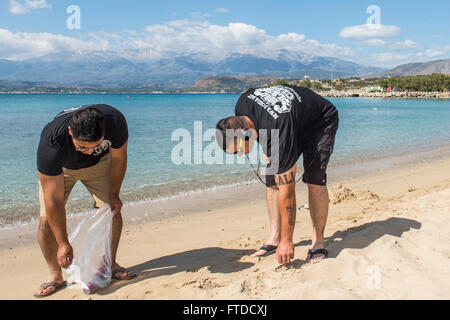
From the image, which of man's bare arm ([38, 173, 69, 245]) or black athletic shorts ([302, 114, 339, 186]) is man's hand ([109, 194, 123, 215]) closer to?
man's bare arm ([38, 173, 69, 245])

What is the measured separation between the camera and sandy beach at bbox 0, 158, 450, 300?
2.82 m

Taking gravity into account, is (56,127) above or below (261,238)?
above

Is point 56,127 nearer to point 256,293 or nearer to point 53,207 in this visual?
point 53,207

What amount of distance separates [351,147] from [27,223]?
1172 centimetres

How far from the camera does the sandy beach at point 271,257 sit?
2816mm

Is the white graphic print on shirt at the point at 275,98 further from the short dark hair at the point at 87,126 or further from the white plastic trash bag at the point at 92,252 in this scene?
the white plastic trash bag at the point at 92,252

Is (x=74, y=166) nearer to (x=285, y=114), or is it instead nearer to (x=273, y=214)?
(x=285, y=114)

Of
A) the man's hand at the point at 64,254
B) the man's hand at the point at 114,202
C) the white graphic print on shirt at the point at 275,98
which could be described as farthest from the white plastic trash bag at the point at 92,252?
the white graphic print on shirt at the point at 275,98

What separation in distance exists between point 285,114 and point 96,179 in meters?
1.72

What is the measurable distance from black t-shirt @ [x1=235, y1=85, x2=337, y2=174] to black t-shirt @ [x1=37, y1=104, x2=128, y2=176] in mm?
1034

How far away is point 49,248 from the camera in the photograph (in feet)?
11.1

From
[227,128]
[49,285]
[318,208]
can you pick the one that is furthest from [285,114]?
[49,285]
